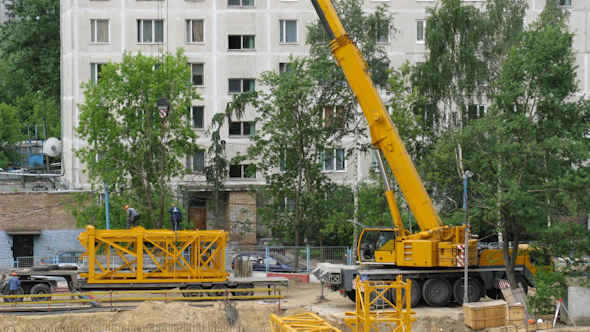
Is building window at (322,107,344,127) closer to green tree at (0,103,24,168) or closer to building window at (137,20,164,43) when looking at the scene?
building window at (137,20,164,43)

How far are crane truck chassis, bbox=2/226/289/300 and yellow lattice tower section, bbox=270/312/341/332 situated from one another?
8130 mm

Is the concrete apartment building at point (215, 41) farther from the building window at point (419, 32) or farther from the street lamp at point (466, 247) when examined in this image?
the street lamp at point (466, 247)

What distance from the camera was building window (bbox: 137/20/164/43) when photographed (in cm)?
4284

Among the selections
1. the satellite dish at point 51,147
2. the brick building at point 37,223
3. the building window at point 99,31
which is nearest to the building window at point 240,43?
the building window at point 99,31

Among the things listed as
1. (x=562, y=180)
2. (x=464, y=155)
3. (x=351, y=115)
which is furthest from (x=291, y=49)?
(x=562, y=180)

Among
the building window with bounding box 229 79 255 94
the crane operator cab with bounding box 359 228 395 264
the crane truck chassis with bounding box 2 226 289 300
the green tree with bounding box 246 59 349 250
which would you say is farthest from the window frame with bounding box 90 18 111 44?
the crane operator cab with bounding box 359 228 395 264

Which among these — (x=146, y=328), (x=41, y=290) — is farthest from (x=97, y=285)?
(x=146, y=328)

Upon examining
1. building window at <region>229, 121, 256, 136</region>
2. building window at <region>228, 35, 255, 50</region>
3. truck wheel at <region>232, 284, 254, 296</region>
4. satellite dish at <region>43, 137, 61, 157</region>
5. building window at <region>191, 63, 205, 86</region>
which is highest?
building window at <region>228, 35, 255, 50</region>

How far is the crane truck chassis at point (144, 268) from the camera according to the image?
24.1 metres

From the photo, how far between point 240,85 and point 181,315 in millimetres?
22344

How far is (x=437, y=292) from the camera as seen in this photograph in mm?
24406

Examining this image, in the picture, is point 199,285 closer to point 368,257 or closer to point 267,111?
point 368,257

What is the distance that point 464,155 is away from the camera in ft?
111

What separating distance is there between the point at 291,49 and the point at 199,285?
71.6 feet
